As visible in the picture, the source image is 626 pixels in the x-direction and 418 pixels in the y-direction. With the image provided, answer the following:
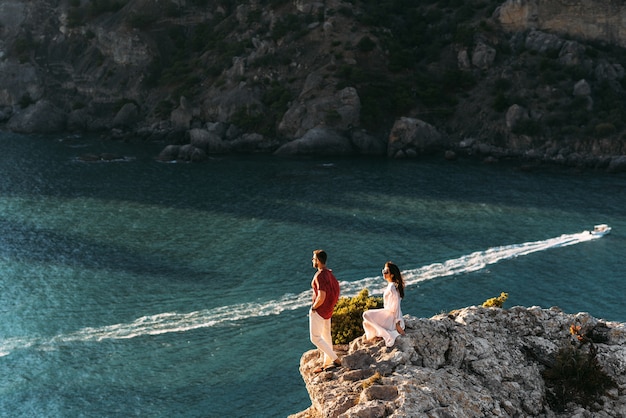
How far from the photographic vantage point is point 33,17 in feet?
515

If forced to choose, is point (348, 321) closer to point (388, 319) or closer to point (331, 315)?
point (331, 315)

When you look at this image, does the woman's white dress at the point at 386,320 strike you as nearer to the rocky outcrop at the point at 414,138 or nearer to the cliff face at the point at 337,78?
the cliff face at the point at 337,78

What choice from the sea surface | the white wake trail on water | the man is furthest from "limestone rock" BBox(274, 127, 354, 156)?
the man

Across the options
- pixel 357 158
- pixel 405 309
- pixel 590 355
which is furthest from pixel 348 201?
pixel 590 355

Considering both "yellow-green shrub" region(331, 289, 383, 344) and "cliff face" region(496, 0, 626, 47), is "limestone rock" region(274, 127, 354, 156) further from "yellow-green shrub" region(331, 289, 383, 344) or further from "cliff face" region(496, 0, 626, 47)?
"yellow-green shrub" region(331, 289, 383, 344)

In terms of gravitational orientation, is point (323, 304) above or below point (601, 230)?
above

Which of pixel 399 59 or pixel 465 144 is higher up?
pixel 399 59

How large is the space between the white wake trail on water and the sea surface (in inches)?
6.7

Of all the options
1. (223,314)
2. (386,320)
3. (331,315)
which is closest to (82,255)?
(223,314)

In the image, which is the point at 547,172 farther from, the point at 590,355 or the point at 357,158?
the point at 590,355

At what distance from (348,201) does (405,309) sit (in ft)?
109

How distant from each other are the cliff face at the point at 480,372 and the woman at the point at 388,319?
0.93 feet

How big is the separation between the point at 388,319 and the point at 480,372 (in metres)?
2.87

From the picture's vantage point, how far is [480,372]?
2006cm
